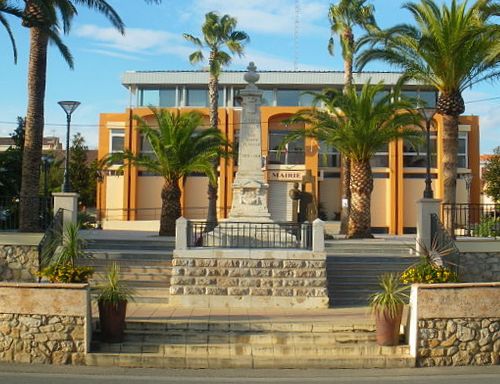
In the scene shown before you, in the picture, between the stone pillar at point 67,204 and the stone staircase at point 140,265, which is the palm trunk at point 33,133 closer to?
the stone pillar at point 67,204

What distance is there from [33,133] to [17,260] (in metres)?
4.50

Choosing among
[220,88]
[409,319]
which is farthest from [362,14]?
[409,319]

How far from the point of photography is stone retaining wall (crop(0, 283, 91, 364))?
11039 millimetres

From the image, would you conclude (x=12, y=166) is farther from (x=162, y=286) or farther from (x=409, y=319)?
(x=409, y=319)

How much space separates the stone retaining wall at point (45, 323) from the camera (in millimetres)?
11039

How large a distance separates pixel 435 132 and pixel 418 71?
25.0m

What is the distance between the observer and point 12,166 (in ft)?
104

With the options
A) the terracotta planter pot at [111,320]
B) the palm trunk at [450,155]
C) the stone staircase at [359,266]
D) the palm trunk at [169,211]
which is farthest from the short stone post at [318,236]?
the palm trunk at [169,211]

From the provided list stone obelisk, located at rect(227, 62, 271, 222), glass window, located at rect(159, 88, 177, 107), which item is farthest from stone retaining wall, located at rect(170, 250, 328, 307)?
glass window, located at rect(159, 88, 177, 107)

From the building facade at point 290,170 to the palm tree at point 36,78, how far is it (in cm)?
2356

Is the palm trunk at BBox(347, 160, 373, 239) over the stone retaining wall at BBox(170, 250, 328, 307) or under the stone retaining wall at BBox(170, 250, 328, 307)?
over

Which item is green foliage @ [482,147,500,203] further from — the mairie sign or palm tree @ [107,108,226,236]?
palm tree @ [107,108,226,236]

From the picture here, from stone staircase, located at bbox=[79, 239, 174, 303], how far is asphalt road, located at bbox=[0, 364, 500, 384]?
203 inches

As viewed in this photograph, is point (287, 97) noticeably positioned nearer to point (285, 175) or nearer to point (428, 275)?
point (285, 175)
